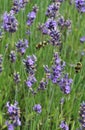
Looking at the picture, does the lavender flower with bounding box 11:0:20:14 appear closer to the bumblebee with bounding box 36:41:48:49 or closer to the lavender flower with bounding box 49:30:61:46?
the bumblebee with bounding box 36:41:48:49

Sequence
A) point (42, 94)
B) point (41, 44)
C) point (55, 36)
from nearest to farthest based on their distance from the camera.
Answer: point (55, 36), point (42, 94), point (41, 44)

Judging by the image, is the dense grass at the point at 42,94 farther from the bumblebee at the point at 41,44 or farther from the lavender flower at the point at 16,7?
the lavender flower at the point at 16,7

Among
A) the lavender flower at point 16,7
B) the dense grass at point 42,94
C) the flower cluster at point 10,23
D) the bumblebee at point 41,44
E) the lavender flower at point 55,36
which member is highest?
the lavender flower at point 16,7

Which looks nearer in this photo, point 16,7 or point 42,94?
point 42,94

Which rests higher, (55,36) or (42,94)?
(55,36)

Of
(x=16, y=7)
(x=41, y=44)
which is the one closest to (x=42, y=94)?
(x=41, y=44)

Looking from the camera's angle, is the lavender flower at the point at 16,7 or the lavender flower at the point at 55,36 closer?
the lavender flower at the point at 55,36

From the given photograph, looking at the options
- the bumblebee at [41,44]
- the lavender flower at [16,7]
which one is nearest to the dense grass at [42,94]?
the bumblebee at [41,44]

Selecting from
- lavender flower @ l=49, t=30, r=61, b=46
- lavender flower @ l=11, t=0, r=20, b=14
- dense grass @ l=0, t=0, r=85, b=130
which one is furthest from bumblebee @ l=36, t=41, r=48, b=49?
lavender flower @ l=49, t=30, r=61, b=46

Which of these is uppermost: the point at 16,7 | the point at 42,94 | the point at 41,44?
the point at 16,7

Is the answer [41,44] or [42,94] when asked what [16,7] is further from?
[42,94]

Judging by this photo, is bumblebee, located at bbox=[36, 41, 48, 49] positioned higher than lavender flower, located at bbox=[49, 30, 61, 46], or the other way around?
lavender flower, located at bbox=[49, 30, 61, 46]

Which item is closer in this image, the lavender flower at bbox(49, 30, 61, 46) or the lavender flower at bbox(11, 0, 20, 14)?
the lavender flower at bbox(49, 30, 61, 46)
